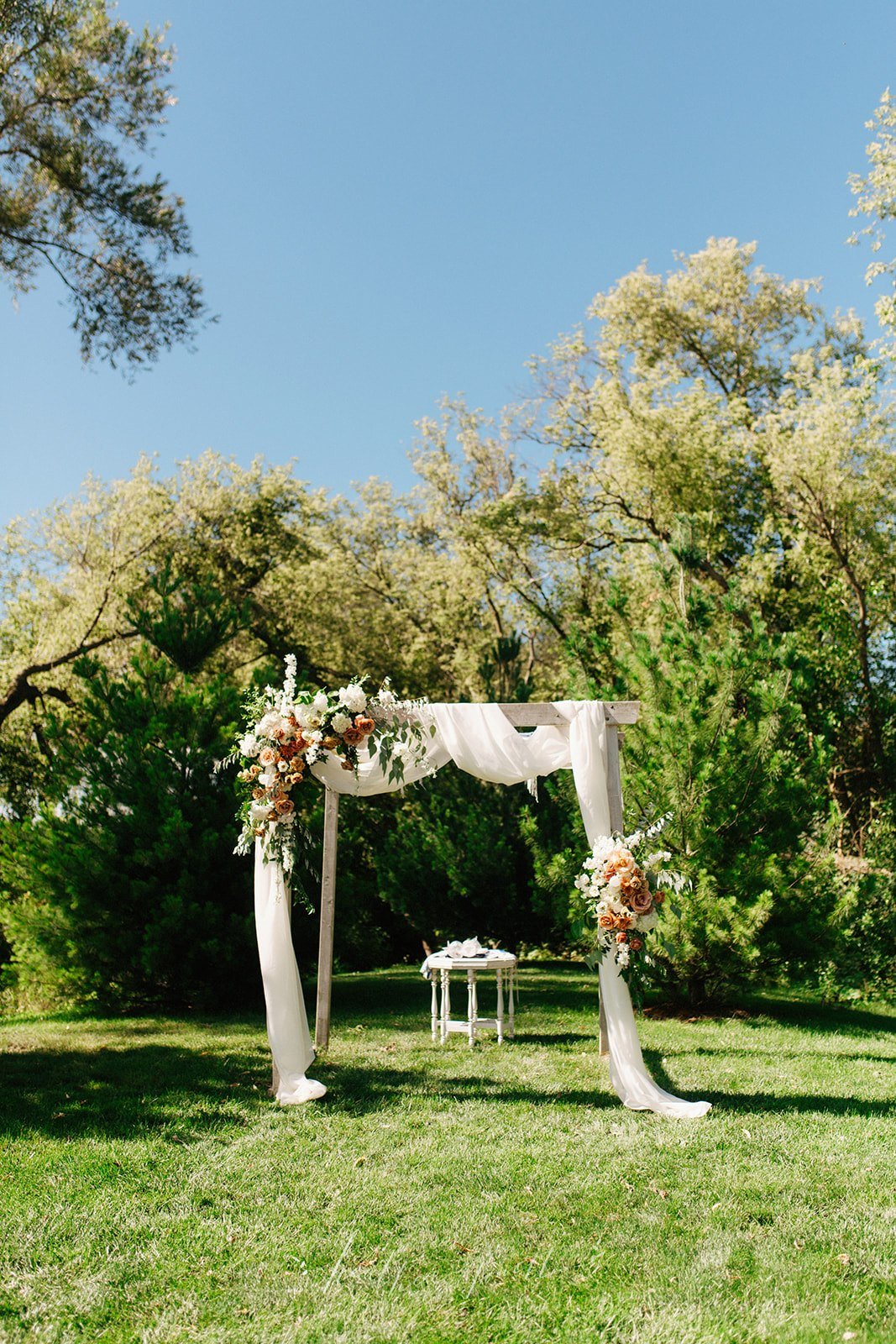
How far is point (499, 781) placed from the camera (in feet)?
22.5

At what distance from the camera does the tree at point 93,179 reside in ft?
32.0

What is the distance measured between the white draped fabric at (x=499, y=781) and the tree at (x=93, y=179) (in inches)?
254

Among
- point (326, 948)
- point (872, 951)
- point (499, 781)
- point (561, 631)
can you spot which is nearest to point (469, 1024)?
point (326, 948)

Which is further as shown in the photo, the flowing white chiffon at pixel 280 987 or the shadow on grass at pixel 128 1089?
the flowing white chiffon at pixel 280 987

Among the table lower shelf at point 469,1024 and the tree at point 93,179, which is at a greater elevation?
the tree at point 93,179

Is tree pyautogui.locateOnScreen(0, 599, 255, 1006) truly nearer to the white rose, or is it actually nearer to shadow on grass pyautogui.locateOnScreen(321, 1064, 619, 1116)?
shadow on grass pyautogui.locateOnScreen(321, 1064, 619, 1116)

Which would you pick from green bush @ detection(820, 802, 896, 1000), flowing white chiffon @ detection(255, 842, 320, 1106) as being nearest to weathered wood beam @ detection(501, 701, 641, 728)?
flowing white chiffon @ detection(255, 842, 320, 1106)

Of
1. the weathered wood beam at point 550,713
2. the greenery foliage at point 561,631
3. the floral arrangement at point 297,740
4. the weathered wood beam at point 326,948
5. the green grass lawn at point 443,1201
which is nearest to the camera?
the green grass lawn at point 443,1201

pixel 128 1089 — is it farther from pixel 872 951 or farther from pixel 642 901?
pixel 872 951

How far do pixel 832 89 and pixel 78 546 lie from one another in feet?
48.4

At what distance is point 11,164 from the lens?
33.3 ft

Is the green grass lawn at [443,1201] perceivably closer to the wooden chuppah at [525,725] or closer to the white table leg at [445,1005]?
the wooden chuppah at [525,725]

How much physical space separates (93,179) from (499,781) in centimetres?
825

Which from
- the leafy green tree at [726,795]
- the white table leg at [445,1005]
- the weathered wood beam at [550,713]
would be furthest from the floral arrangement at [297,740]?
the leafy green tree at [726,795]
